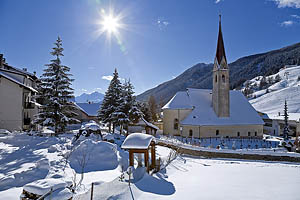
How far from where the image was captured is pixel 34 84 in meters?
33.3

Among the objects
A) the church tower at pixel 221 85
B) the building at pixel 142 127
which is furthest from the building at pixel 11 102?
the church tower at pixel 221 85

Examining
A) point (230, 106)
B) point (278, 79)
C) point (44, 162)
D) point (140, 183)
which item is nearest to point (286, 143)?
point (230, 106)

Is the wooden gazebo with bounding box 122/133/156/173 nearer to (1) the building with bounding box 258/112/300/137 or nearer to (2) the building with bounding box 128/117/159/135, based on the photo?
(2) the building with bounding box 128/117/159/135

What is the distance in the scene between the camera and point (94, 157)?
37.3 feet

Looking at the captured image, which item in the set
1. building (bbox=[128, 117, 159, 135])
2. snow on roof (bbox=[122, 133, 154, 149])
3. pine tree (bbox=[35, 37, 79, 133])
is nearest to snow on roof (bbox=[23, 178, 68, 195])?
snow on roof (bbox=[122, 133, 154, 149])

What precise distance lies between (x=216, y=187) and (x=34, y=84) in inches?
1402

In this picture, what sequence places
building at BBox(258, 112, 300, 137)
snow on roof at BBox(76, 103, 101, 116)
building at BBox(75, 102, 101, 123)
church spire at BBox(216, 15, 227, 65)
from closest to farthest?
church spire at BBox(216, 15, 227, 65)
building at BBox(258, 112, 300, 137)
building at BBox(75, 102, 101, 123)
snow on roof at BBox(76, 103, 101, 116)

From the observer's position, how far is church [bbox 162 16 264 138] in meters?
31.0

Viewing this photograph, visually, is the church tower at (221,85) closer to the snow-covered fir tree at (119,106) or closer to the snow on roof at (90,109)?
the snow-covered fir tree at (119,106)

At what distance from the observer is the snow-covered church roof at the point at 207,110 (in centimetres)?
3138

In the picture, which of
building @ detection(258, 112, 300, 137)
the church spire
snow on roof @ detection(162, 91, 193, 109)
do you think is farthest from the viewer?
building @ detection(258, 112, 300, 137)

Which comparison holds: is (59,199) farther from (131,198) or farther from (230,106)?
(230,106)

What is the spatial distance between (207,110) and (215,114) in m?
1.50

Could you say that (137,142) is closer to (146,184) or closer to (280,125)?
(146,184)
